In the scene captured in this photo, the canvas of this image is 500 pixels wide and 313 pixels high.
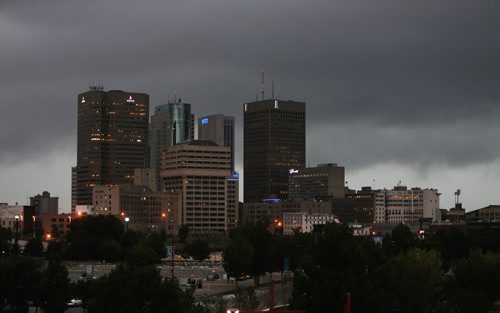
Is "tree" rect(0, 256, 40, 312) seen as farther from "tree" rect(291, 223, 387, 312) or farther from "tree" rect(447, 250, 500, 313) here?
"tree" rect(447, 250, 500, 313)

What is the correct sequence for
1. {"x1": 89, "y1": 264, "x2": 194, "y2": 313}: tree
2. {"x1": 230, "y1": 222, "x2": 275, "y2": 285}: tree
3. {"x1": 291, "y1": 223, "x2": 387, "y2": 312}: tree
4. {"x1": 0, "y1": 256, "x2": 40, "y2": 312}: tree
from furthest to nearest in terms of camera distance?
1. {"x1": 230, "y1": 222, "x2": 275, "y2": 285}: tree
2. {"x1": 0, "y1": 256, "x2": 40, "y2": 312}: tree
3. {"x1": 291, "y1": 223, "x2": 387, "y2": 312}: tree
4. {"x1": 89, "y1": 264, "x2": 194, "y2": 313}: tree

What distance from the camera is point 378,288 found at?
78.9 metres

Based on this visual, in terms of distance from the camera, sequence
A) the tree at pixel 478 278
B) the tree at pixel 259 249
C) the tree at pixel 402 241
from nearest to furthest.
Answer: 1. the tree at pixel 478 278
2. the tree at pixel 259 249
3. the tree at pixel 402 241

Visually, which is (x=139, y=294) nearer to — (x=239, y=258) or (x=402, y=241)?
(x=239, y=258)

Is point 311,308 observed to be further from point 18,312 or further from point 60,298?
point 18,312

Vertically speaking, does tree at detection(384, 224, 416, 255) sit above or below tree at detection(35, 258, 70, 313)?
above

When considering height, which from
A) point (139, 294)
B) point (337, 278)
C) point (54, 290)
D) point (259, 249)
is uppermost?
point (259, 249)

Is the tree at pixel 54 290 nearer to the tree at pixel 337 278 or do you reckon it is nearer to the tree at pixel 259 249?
the tree at pixel 337 278

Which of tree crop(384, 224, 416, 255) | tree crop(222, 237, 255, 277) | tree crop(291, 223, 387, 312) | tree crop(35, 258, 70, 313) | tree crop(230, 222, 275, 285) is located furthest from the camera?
tree crop(384, 224, 416, 255)

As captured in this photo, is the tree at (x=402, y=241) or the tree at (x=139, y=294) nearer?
the tree at (x=139, y=294)

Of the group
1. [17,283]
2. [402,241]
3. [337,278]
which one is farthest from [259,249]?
[337,278]

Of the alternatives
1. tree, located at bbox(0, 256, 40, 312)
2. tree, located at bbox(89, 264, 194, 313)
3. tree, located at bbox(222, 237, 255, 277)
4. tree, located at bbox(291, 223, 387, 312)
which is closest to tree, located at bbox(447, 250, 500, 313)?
tree, located at bbox(291, 223, 387, 312)

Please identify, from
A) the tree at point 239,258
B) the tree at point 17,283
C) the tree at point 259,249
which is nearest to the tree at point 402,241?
the tree at point 259,249

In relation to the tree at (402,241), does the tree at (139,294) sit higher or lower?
lower
